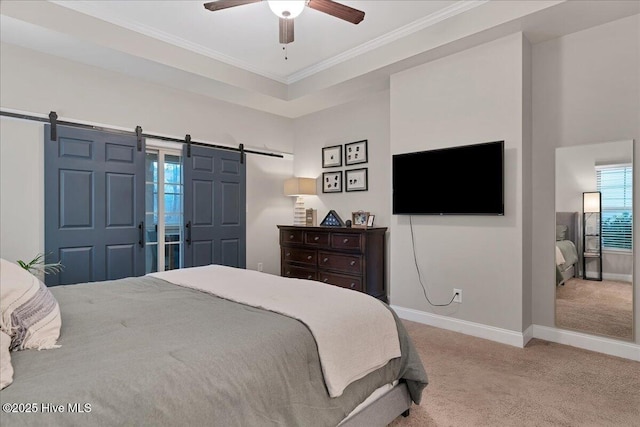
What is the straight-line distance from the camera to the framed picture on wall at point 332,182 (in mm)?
4859

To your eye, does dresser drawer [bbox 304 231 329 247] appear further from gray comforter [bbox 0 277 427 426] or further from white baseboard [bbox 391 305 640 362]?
gray comforter [bbox 0 277 427 426]

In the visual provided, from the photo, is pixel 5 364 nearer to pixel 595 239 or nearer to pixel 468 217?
pixel 468 217

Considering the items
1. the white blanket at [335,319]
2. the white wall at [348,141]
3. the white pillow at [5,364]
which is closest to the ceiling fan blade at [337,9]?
the white blanket at [335,319]

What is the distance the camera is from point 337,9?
2.40 metres

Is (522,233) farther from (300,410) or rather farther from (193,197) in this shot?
(193,197)

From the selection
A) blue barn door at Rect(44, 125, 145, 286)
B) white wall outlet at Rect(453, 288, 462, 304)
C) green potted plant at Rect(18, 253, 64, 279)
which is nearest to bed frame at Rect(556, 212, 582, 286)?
white wall outlet at Rect(453, 288, 462, 304)

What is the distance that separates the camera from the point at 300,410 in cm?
130

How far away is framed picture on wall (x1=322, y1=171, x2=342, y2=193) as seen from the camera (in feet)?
15.9

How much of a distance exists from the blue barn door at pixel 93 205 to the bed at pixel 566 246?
4.21m

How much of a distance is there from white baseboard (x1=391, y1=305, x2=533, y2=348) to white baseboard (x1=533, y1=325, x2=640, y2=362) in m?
0.11

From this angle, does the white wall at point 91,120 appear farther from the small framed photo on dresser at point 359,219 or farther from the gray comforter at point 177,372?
the gray comforter at point 177,372

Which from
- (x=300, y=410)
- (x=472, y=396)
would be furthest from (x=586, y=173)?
(x=300, y=410)

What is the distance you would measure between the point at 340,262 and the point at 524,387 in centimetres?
226

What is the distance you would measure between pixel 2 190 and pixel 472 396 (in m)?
4.11
